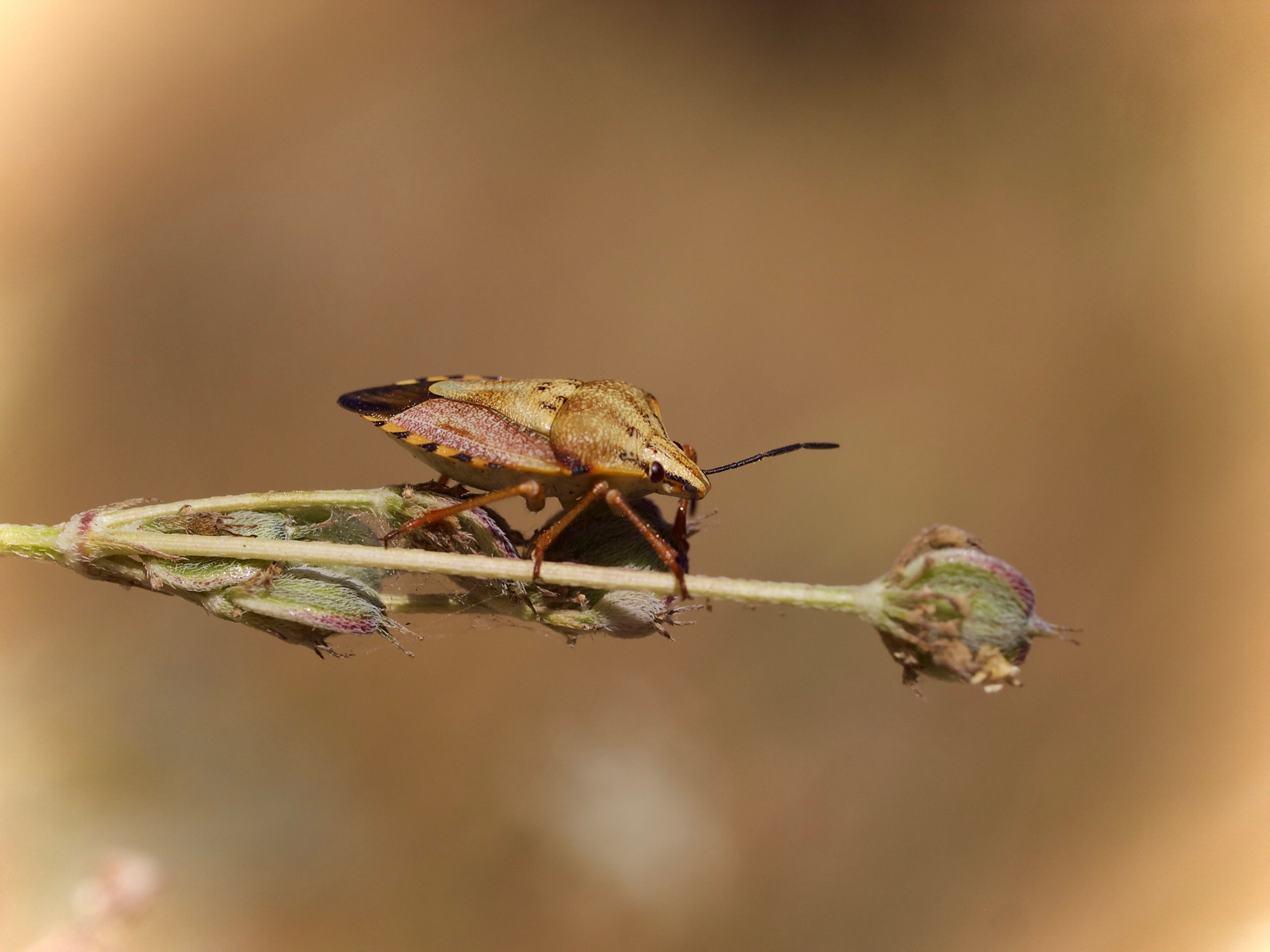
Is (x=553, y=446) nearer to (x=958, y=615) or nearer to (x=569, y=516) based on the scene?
(x=569, y=516)

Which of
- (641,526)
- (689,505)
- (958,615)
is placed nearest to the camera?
(958,615)

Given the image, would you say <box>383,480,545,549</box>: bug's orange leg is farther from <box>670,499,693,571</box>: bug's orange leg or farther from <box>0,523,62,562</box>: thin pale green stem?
<box>0,523,62,562</box>: thin pale green stem

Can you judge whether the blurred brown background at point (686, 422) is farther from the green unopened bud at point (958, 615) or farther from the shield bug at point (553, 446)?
the green unopened bud at point (958, 615)

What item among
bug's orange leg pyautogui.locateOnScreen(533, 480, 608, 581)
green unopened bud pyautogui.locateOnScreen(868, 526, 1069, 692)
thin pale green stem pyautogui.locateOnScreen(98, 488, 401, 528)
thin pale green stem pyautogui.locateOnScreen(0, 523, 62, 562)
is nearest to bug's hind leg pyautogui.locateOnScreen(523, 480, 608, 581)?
bug's orange leg pyautogui.locateOnScreen(533, 480, 608, 581)

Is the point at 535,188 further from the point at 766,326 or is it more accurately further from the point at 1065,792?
the point at 1065,792

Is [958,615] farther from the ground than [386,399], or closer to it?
closer to it

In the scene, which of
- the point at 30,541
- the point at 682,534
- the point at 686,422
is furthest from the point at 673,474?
the point at 686,422
